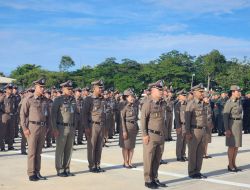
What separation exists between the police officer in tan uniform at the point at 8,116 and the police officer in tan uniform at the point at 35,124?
4454 millimetres

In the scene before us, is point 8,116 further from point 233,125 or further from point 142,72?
point 142,72

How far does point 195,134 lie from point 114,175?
197 cm

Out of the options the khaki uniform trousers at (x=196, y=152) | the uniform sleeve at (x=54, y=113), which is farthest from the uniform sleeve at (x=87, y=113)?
the khaki uniform trousers at (x=196, y=152)

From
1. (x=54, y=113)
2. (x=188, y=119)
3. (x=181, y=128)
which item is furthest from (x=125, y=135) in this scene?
(x=181, y=128)

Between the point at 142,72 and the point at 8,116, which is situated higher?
the point at 142,72

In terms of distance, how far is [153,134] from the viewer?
8086 millimetres

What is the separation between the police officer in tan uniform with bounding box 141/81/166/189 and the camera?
8039mm

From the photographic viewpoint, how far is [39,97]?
29.0ft

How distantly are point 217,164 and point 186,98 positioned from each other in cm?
262

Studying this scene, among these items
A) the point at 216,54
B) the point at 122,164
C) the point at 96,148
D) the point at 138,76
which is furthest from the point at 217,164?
the point at 216,54

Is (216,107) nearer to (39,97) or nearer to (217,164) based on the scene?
(217,164)

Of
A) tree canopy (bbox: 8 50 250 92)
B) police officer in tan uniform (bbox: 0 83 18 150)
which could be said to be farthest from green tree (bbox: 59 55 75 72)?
police officer in tan uniform (bbox: 0 83 18 150)

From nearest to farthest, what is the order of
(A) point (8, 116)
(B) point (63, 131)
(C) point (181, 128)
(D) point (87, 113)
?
(B) point (63, 131) → (D) point (87, 113) → (C) point (181, 128) → (A) point (8, 116)

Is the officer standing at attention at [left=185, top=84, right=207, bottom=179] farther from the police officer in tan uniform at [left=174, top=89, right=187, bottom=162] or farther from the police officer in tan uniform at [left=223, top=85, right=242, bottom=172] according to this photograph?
the police officer in tan uniform at [left=174, top=89, right=187, bottom=162]
